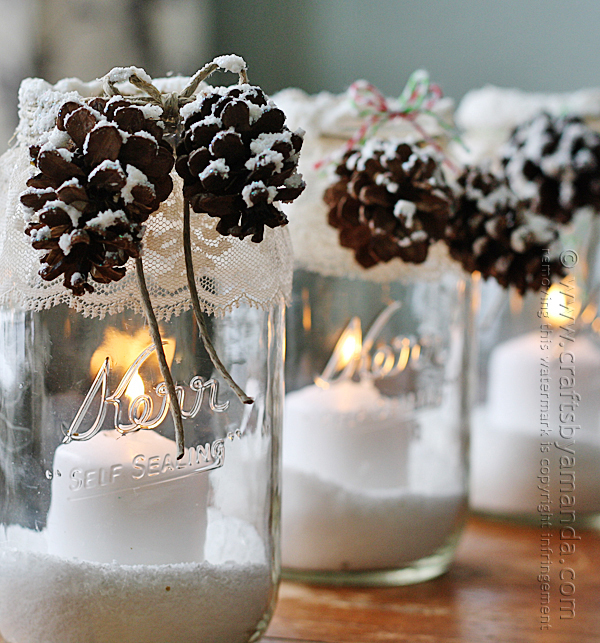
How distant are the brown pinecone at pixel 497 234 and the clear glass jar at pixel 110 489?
0.25 m

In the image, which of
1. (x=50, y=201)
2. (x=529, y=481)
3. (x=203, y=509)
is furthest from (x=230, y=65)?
(x=529, y=481)

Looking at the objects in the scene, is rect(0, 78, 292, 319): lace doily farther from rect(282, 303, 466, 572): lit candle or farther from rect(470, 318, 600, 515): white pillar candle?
rect(470, 318, 600, 515): white pillar candle

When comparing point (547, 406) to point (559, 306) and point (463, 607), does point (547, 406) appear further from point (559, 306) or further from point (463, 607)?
point (463, 607)

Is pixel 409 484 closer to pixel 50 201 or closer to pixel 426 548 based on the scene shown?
pixel 426 548

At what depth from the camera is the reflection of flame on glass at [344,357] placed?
565mm

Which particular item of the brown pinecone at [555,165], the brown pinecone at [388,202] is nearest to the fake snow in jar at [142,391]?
the brown pinecone at [388,202]

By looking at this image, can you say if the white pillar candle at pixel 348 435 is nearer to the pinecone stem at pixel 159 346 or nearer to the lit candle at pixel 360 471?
the lit candle at pixel 360 471

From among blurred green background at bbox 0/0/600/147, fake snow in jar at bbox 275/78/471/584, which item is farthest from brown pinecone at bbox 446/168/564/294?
blurred green background at bbox 0/0/600/147

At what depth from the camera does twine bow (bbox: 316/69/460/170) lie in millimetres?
542

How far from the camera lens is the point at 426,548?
562mm

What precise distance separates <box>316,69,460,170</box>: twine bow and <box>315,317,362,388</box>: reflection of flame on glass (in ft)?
0.40

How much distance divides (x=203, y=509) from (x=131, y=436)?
2.0 inches

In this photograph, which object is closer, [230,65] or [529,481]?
[230,65]

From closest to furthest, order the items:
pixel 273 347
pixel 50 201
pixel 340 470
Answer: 1. pixel 50 201
2. pixel 273 347
3. pixel 340 470
